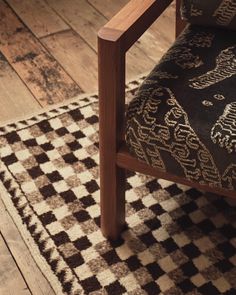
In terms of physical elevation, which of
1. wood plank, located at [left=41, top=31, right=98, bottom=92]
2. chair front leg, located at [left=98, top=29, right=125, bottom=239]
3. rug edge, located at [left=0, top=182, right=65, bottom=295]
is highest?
chair front leg, located at [left=98, top=29, right=125, bottom=239]

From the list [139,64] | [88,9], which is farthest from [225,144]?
[88,9]

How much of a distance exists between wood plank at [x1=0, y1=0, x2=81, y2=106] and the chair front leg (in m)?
0.59

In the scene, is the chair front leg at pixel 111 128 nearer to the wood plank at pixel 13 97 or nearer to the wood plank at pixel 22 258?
the wood plank at pixel 22 258

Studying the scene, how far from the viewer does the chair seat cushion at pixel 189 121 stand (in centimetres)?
106

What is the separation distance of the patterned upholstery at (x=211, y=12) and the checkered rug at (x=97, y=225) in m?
0.47

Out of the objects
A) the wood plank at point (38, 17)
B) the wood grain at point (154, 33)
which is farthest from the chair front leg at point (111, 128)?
the wood plank at point (38, 17)

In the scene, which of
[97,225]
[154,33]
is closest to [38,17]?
[154,33]

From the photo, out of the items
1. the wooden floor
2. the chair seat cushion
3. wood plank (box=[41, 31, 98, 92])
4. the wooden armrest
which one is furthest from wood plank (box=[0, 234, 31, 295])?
wood plank (box=[41, 31, 98, 92])

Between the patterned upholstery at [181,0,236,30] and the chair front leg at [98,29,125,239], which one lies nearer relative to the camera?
the chair front leg at [98,29,125,239]

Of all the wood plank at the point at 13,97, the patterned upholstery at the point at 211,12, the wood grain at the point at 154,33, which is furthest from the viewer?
the wood grain at the point at 154,33

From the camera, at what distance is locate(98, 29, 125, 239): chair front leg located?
3.56 feet

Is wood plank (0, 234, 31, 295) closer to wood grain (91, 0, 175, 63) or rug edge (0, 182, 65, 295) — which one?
rug edge (0, 182, 65, 295)

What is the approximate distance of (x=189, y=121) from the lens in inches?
42.4

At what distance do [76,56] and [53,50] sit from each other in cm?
10
